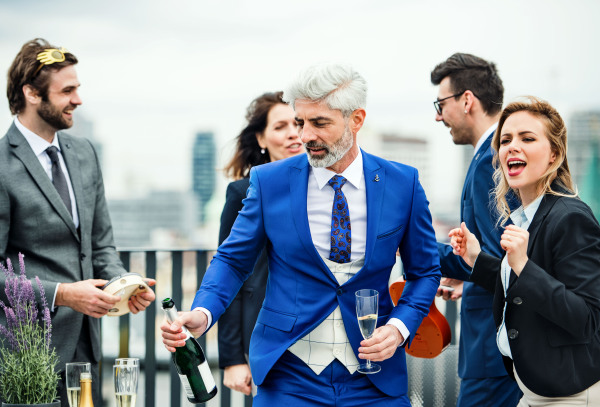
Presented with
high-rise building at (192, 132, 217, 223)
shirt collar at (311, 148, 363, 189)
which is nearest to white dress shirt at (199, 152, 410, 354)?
shirt collar at (311, 148, 363, 189)

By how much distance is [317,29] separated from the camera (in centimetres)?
8756

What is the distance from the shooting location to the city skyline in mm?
75000

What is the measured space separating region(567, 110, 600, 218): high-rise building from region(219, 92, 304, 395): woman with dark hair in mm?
59108

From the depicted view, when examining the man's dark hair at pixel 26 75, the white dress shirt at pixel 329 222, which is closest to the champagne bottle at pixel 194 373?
the white dress shirt at pixel 329 222

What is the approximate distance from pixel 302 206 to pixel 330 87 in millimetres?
385

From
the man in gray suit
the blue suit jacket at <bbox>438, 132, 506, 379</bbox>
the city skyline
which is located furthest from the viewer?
the city skyline

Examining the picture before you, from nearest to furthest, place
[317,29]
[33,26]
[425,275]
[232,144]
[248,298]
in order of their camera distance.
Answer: [425,275] < [248,298] < [232,144] < [33,26] < [317,29]

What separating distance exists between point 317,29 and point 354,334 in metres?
88.1

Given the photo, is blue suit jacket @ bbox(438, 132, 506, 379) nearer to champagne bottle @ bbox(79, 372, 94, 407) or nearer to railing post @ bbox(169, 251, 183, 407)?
champagne bottle @ bbox(79, 372, 94, 407)

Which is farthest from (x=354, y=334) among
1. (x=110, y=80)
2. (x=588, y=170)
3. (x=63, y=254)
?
(x=110, y=80)

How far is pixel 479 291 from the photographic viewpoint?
10.1ft

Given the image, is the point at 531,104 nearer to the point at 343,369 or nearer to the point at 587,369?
the point at 587,369

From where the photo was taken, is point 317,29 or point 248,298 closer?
point 248,298

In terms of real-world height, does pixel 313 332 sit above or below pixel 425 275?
below
